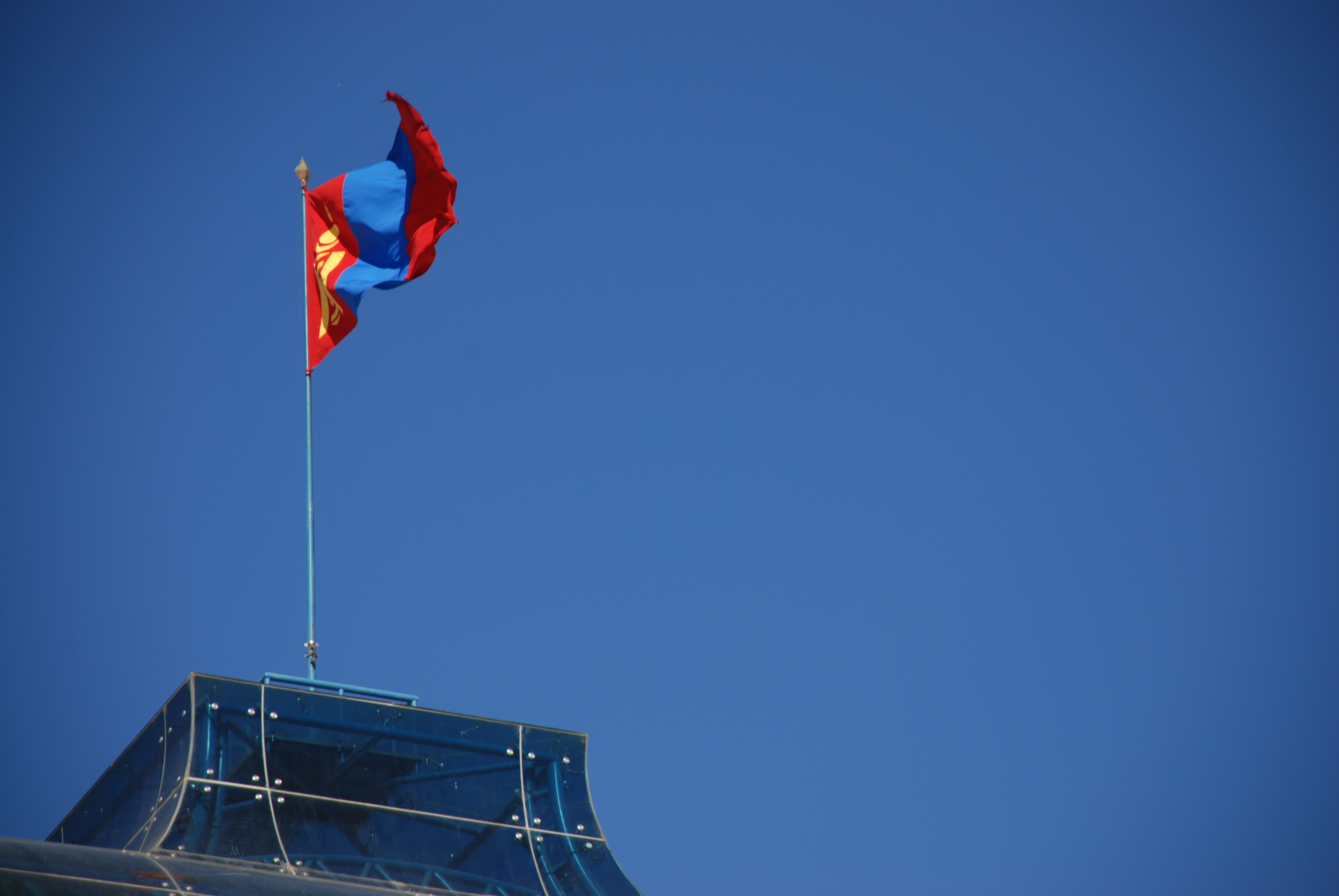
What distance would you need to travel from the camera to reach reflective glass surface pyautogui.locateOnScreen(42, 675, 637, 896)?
77.1ft

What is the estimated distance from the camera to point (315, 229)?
102 ft

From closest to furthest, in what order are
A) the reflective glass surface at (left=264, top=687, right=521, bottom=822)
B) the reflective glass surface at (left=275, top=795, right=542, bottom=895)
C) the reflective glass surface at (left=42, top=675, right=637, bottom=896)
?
the reflective glass surface at (left=42, top=675, right=637, bottom=896), the reflective glass surface at (left=275, top=795, right=542, bottom=895), the reflective glass surface at (left=264, top=687, right=521, bottom=822)

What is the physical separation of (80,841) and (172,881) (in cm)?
756

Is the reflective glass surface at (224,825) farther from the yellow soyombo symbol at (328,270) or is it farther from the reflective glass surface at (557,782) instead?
the yellow soyombo symbol at (328,270)

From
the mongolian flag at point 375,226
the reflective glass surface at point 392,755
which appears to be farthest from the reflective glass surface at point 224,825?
the mongolian flag at point 375,226

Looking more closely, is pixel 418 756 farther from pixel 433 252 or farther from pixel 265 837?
pixel 433 252

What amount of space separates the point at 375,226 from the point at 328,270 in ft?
4.34

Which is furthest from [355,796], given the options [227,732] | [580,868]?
[580,868]

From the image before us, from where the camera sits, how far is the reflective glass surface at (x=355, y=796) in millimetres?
23500

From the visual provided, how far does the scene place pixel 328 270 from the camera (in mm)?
30938

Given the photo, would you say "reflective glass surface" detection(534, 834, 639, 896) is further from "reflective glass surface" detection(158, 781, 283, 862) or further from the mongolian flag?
the mongolian flag

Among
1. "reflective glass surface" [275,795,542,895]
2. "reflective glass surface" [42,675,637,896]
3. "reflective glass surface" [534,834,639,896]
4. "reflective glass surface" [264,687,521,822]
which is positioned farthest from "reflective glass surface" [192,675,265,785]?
"reflective glass surface" [534,834,639,896]

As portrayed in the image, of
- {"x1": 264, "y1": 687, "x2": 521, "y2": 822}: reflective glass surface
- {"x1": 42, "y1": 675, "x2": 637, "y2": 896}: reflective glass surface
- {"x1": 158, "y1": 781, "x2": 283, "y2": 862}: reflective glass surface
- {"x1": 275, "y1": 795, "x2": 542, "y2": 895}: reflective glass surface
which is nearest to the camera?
{"x1": 158, "y1": 781, "x2": 283, "y2": 862}: reflective glass surface

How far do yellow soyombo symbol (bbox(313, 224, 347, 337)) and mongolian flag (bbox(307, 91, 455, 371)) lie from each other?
1 centimetres
